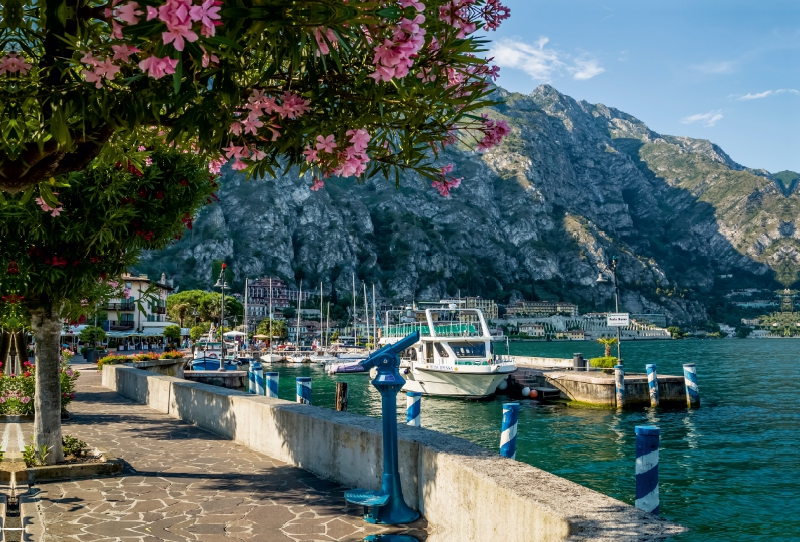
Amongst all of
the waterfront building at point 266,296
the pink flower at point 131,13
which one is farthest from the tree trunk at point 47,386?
the waterfront building at point 266,296

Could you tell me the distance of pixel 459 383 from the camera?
35.9 metres

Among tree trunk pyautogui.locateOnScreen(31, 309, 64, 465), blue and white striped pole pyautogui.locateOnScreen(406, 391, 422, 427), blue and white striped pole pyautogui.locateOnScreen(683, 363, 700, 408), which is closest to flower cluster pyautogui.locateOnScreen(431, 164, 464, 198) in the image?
tree trunk pyautogui.locateOnScreen(31, 309, 64, 465)

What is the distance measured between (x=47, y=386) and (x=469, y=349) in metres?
30.5

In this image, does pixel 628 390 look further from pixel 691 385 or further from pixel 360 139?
pixel 360 139

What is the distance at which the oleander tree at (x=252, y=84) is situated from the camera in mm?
2613

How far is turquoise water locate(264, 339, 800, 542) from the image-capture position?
14258 millimetres

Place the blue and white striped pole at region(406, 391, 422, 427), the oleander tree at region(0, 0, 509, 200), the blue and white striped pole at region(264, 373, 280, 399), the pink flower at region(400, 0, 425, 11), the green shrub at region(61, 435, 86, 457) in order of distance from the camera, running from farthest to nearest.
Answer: the blue and white striped pole at region(264, 373, 280, 399) < the blue and white striped pole at region(406, 391, 422, 427) < the green shrub at region(61, 435, 86, 457) < the pink flower at region(400, 0, 425, 11) < the oleander tree at region(0, 0, 509, 200)

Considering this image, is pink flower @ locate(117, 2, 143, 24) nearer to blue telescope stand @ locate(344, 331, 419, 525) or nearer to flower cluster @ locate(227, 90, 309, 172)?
flower cluster @ locate(227, 90, 309, 172)

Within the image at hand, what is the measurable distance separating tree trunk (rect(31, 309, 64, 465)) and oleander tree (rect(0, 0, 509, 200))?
16.8 feet

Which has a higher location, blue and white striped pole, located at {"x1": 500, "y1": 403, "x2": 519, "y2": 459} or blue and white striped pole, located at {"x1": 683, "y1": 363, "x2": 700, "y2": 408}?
blue and white striped pole, located at {"x1": 500, "y1": 403, "x2": 519, "y2": 459}

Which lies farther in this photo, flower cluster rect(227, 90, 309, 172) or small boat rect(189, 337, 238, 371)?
small boat rect(189, 337, 238, 371)

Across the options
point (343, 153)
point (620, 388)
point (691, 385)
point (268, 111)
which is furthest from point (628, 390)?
point (268, 111)

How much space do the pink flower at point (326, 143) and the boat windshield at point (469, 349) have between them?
3378 centimetres

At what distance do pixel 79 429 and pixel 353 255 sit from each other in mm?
178121
